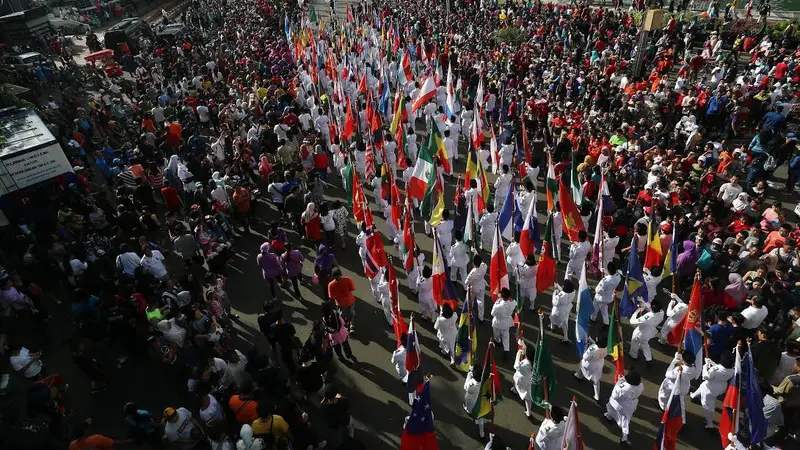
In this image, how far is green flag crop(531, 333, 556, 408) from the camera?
6.39 meters

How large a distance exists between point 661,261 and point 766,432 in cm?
338

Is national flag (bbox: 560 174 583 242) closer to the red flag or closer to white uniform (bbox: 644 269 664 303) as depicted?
the red flag

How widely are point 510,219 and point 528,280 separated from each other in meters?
1.57

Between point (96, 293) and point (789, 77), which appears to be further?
point (789, 77)

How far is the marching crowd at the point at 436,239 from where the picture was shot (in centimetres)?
663

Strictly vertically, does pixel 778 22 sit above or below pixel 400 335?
above

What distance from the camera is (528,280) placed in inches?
338

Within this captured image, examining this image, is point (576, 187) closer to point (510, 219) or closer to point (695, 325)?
point (510, 219)

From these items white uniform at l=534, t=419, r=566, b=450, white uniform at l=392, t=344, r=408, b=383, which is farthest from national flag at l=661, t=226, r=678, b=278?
white uniform at l=392, t=344, r=408, b=383

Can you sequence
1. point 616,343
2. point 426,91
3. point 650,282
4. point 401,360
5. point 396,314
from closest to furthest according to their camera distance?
point 616,343 → point 401,360 → point 396,314 → point 650,282 → point 426,91

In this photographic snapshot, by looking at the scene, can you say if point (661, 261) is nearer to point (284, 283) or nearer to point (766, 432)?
point (766, 432)

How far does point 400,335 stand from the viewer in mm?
7531

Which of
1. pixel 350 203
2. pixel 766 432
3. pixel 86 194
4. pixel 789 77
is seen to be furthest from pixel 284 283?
pixel 789 77

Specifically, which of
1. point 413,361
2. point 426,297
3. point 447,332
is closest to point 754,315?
point 447,332
